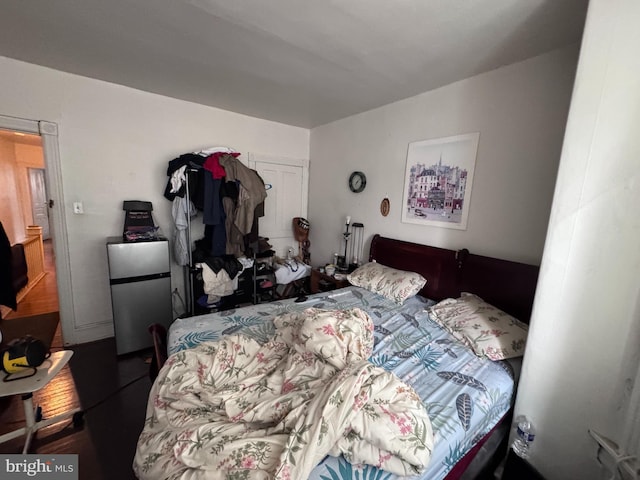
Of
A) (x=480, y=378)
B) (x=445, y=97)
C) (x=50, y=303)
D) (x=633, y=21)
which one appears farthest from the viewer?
(x=50, y=303)

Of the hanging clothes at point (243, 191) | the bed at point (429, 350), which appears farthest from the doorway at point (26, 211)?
the bed at point (429, 350)

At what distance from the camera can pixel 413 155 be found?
2.40 meters

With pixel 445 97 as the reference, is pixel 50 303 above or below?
below

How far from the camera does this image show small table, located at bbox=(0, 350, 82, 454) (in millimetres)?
1312

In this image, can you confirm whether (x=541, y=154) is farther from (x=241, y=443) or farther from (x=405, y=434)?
(x=241, y=443)

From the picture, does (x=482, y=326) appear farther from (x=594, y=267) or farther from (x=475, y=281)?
(x=594, y=267)

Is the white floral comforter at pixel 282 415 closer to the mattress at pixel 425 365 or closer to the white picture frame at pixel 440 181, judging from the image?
the mattress at pixel 425 365

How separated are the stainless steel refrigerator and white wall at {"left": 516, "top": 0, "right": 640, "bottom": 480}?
2.79 metres

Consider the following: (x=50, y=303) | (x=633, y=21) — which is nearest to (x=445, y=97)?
(x=633, y=21)

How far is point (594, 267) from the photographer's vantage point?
1.07m

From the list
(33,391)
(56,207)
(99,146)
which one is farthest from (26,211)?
(33,391)

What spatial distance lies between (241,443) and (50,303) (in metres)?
3.92

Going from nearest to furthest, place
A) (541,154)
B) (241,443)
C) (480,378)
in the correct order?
(241,443)
(480,378)
(541,154)

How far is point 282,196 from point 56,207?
2.25m
